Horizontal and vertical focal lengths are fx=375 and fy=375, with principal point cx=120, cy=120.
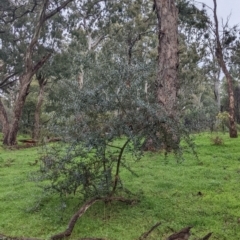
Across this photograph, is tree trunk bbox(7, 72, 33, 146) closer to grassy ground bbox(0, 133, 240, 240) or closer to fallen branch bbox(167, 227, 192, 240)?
grassy ground bbox(0, 133, 240, 240)

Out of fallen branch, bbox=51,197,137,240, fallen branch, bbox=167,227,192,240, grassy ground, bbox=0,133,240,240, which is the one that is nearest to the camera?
fallen branch, bbox=167,227,192,240

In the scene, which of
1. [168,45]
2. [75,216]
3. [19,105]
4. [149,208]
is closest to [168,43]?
[168,45]

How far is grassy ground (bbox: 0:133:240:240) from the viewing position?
18.5 feet

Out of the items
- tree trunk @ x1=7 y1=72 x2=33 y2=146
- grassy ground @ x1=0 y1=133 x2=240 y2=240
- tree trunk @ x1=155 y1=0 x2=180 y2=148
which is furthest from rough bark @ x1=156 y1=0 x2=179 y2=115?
tree trunk @ x1=7 y1=72 x2=33 y2=146

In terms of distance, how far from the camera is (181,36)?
2720 cm

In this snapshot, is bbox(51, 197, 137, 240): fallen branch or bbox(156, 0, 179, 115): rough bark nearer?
bbox(51, 197, 137, 240): fallen branch

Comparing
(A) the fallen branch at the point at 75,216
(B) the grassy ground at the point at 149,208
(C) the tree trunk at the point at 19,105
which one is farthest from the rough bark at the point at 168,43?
(C) the tree trunk at the point at 19,105

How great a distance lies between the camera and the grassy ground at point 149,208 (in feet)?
18.5

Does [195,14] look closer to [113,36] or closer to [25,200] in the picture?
[113,36]

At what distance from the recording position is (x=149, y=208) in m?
6.38

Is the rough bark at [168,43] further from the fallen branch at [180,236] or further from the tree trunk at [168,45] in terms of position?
the fallen branch at [180,236]

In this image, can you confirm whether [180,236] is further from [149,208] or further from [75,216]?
[75,216]

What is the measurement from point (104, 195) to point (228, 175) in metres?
3.35

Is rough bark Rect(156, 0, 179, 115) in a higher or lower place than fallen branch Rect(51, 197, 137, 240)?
higher
